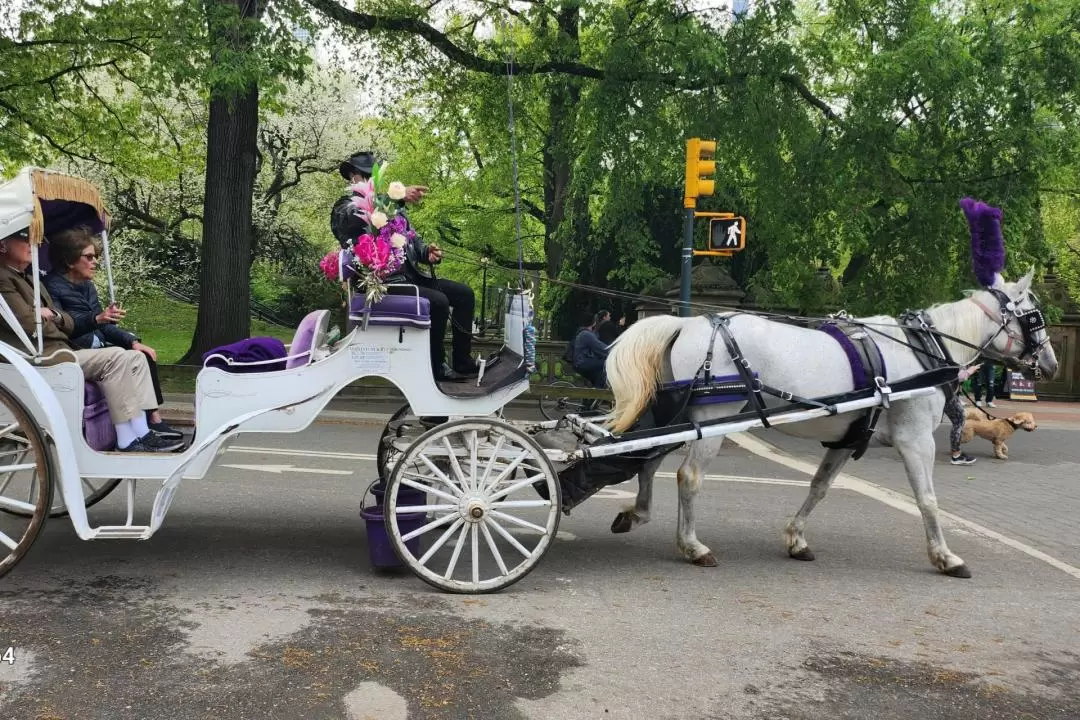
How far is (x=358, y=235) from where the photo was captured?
4.98m

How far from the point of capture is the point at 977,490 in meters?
9.34

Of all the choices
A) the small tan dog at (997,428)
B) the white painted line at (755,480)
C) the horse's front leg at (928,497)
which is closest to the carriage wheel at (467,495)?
the horse's front leg at (928,497)

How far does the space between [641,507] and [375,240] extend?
2599mm

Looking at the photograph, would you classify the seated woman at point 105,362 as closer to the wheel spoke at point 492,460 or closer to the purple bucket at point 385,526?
the purple bucket at point 385,526

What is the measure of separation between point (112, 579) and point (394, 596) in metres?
1.53

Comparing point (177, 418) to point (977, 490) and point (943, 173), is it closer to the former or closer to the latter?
point (977, 490)

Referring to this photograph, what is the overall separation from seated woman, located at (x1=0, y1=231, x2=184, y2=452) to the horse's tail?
2.53 meters

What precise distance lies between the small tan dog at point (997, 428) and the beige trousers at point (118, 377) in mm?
10448

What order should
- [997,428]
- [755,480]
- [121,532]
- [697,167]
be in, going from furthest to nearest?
1. [997,428]
2. [697,167]
3. [755,480]
4. [121,532]

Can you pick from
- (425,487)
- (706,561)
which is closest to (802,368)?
(706,561)

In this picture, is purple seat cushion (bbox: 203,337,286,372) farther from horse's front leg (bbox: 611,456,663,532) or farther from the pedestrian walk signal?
the pedestrian walk signal

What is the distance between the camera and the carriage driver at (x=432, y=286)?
4945mm

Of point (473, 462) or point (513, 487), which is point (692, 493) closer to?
point (513, 487)

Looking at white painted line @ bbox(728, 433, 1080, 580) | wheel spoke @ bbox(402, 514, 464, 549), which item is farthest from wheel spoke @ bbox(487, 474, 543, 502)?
white painted line @ bbox(728, 433, 1080, 580)
